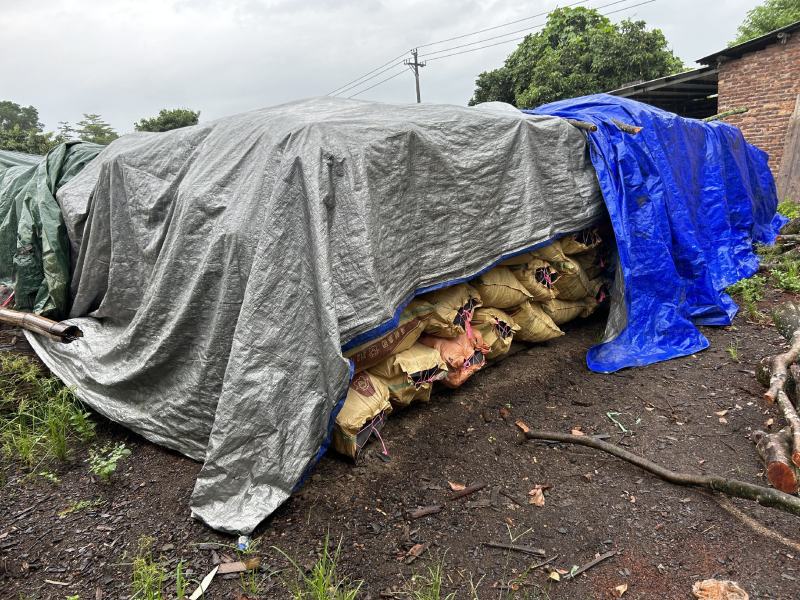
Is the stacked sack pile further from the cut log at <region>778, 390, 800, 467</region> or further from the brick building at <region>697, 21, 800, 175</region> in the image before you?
the brick building at <region>697, 21, 800, 175</region>

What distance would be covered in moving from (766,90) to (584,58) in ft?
25.7

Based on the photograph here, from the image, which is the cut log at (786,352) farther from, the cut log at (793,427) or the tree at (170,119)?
the tree at (170,119)

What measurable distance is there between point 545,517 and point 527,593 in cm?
48

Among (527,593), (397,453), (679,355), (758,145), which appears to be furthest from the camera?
(758,145)

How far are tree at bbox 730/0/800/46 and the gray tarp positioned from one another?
94.5 ft

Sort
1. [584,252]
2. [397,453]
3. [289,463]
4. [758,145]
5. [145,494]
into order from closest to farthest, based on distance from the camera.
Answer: [289,463] < [145,494] < [397,453] < [584,252] < [758,145]

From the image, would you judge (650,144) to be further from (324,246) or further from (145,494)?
(145,494)

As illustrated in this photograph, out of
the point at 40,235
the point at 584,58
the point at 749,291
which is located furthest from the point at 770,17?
the point at 40,235

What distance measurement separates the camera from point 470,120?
3238mm

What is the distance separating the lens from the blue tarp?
387cm

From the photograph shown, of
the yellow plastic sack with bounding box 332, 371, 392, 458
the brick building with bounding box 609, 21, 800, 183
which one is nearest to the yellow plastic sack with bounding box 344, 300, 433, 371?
the yellow plastic sack with bounding box 332, 371, 392, 458

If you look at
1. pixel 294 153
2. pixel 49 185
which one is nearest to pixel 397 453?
pixel 294 153

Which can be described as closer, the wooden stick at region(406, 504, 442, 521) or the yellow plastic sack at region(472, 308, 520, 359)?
the wooden stick at region(406, 504, 442, 521)

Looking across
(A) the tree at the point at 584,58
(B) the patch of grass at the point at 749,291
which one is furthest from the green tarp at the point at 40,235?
(A) the tree at the point at 584,58
